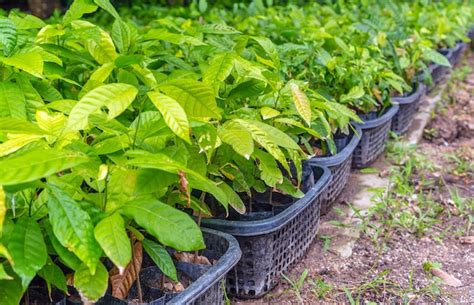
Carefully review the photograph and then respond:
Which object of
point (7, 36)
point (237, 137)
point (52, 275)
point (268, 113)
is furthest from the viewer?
point (268, 113)

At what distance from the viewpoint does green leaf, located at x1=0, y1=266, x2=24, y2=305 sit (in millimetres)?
1311

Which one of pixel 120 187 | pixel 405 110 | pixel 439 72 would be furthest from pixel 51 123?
pixel 439 72

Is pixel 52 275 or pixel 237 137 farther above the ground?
pixel 237 137

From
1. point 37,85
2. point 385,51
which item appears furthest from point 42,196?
point 385,51

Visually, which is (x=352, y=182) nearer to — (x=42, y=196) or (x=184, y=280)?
(x=184, y=280)

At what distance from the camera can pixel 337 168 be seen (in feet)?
9.11

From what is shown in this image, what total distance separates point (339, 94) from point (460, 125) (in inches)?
58.2

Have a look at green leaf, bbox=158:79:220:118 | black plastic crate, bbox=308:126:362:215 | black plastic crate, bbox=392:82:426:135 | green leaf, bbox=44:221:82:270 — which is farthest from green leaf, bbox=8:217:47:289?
black plastic crate, bbox=392:82:426:135

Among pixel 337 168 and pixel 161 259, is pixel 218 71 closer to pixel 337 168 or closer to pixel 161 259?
pixel 161 259

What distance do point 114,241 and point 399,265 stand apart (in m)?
1.46

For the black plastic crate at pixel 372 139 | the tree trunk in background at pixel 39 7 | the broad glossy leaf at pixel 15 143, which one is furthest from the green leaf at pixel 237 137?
the tree trunk in background at pixel 39 7

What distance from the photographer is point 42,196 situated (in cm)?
148

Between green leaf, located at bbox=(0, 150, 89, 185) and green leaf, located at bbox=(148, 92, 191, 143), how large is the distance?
209 millimetres

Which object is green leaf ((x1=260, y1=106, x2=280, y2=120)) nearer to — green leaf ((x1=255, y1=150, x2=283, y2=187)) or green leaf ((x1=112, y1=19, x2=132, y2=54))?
green leaf ((x1=255, y1=150, x2=283, y2=187))
